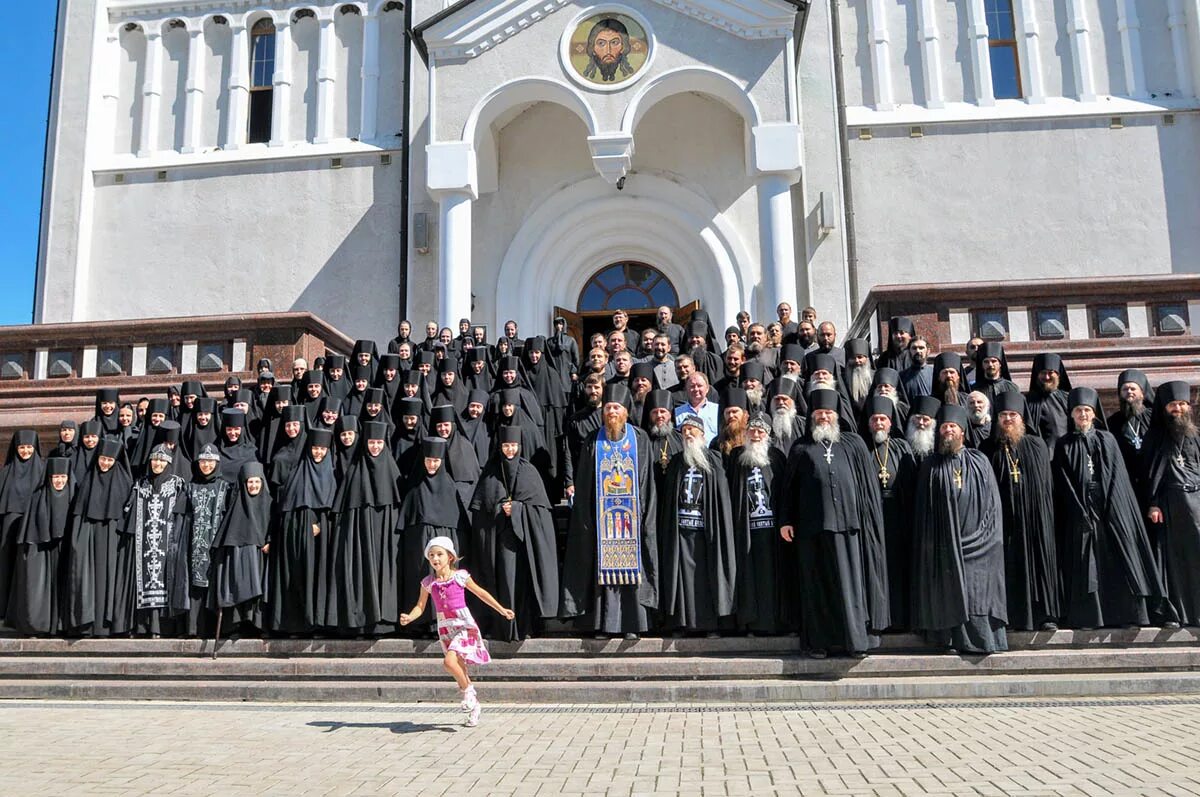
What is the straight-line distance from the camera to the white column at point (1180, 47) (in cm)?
1515

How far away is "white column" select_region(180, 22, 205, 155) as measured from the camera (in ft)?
54.6

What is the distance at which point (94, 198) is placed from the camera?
54.4 feet

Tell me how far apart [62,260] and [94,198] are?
1148 mm

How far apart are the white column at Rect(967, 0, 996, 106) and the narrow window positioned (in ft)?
0.69

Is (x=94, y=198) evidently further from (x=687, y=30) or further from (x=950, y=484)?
(x=950, y=484)

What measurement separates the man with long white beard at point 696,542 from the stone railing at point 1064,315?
3.91 metres

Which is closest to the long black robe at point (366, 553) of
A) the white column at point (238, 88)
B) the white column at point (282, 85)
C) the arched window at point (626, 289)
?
the arched window at point (626, 289)

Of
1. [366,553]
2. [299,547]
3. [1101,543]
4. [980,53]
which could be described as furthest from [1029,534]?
[980,53]

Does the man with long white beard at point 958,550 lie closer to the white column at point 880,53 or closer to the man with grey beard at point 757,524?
the man with grey beard at point 757,524

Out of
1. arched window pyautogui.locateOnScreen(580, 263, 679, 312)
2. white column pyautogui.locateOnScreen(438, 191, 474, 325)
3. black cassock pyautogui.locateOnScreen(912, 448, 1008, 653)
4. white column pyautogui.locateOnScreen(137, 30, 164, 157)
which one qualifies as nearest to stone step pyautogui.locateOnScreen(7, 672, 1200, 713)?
black cassock pyautogui.locateOnScreen(912, 448, 1008, 653)

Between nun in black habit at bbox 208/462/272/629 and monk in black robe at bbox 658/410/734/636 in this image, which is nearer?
monk in black robe at bbox 658/410/734/636

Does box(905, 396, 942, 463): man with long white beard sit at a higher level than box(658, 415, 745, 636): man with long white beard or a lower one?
higher

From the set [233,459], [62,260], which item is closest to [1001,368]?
[233,459]

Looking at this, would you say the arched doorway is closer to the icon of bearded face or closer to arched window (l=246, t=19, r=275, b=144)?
the icon of bearded face
